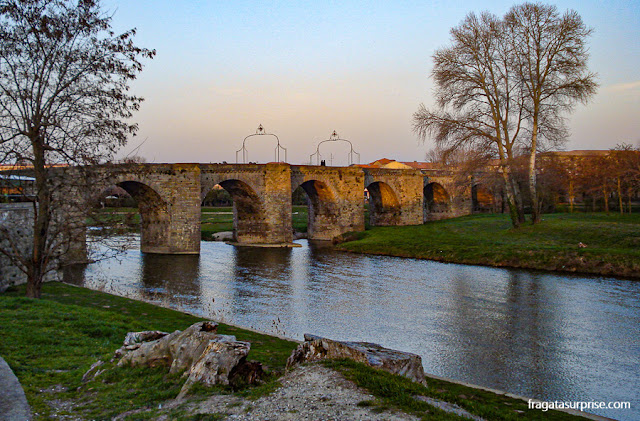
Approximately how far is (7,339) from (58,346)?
2.95ft

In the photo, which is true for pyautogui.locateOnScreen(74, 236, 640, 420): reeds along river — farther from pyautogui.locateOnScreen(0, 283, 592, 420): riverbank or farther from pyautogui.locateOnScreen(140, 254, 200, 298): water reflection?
pyautogui.locateOnScreen(0, 283, 592, 420): riverbank

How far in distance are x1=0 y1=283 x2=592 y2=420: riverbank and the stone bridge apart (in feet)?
57.1

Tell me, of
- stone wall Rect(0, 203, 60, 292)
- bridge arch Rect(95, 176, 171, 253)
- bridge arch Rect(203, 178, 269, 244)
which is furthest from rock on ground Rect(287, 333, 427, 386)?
bridge arch Rect(203, 178, 269, 244)

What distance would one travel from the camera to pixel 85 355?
10.1m

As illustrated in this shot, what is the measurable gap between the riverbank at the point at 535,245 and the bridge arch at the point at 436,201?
1671cm

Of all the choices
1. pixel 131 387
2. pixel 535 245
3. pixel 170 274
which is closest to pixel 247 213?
pixel 170 274

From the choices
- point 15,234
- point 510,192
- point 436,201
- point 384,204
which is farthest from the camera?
point 436,201

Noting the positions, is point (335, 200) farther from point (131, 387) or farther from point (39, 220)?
point (131, 387)

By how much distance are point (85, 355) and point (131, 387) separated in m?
2.54

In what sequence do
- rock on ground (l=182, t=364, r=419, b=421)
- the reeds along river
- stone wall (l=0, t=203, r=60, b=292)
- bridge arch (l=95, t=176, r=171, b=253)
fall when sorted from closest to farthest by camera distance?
rock on ground (l=182, t=364, r=419, b=421) → the reeds along river → stone wall (l=0, t=203, r=60, b=292) → bridge arch (l=95, t=176, r=171, b=253)

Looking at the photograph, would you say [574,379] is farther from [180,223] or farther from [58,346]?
[180,223]

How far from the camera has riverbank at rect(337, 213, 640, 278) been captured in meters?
27.0

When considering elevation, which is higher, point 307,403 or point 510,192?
point 510,192

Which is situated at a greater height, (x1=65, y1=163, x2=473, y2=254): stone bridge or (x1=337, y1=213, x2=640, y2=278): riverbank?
(x1=65, y1=163, x2=473, y2=254): stone bridge
